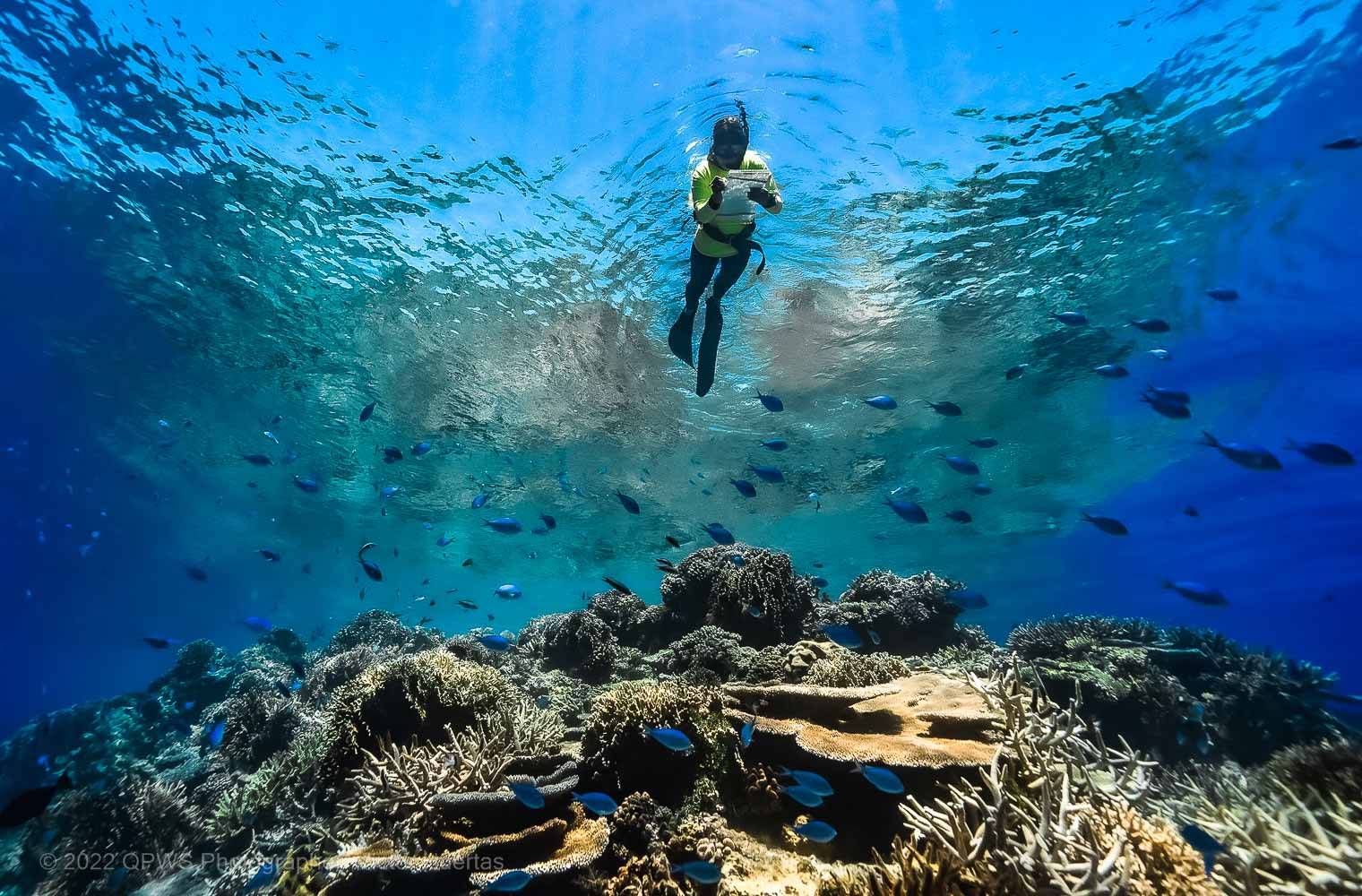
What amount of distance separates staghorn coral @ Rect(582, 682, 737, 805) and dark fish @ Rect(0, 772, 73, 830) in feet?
13.6

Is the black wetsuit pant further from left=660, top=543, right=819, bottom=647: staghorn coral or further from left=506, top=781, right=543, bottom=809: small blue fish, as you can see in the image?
left=506, top=781, right=543, bottom=809: small blue fish

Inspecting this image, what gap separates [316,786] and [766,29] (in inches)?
514

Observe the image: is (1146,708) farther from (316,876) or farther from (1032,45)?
(1032,45)

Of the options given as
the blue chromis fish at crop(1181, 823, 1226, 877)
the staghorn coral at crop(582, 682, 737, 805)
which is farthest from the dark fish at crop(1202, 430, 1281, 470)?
the staghorn coral at crop(582, 682, 737, 805)

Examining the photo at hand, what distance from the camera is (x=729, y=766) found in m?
4.14

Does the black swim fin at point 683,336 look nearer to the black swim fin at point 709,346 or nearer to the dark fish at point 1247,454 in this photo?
the black swim fin at point 709,346

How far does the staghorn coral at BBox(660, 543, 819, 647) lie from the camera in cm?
777

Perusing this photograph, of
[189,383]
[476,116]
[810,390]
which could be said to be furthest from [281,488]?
[810,390]

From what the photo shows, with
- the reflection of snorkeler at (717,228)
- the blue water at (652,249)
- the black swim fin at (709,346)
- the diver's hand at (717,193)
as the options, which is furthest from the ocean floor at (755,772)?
the blue water at (652,249)

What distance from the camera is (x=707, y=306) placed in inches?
333

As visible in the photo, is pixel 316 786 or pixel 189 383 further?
pixel 189 383

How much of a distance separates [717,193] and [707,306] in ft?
6.47

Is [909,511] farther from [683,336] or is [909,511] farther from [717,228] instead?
[717,228]

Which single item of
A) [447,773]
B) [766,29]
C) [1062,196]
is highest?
[766,29]
